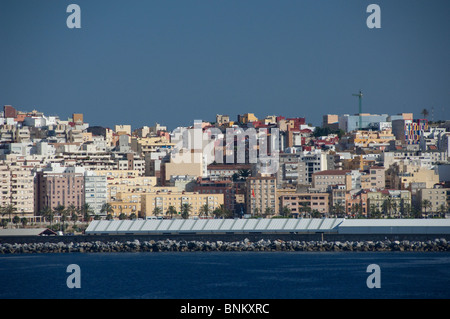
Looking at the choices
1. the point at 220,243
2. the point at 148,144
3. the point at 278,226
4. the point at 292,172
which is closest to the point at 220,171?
the point at 292,172

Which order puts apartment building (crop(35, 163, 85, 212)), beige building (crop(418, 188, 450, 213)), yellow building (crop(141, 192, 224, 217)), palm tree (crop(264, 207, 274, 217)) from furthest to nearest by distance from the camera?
apartment building (crop(35, 163, 85, 212))
yellow building (crop(141, 192, 224, 217))
beige building (crop(418, 188, 450, 213))
palm tree (crop(264, 207, 274, 217))

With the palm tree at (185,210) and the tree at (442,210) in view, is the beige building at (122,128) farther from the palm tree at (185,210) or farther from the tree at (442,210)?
the tree at (442,210)

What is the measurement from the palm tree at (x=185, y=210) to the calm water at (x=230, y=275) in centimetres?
1799

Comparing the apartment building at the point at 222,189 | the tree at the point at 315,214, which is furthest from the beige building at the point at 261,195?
the tree at the point at 315,214

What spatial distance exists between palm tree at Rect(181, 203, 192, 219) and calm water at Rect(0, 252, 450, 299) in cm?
1799

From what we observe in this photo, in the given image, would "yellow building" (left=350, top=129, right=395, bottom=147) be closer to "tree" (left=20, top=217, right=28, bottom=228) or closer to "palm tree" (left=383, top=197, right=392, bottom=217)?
"palm tree" (left=383, top=197, right=392, bottom=217)

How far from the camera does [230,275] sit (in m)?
50.3

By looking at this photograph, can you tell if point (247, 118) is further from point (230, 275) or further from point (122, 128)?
point (230, 275)

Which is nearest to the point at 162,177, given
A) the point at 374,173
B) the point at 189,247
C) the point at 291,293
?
the point at 374,173

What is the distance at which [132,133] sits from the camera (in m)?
125

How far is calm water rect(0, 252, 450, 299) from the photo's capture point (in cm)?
4481

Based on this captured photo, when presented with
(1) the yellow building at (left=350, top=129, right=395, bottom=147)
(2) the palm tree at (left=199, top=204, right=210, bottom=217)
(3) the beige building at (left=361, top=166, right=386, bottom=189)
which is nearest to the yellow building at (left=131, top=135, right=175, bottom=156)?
(1) the yellow building at (left=350, top=129, right=395, bottom=147)

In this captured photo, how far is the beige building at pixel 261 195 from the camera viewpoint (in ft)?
265
